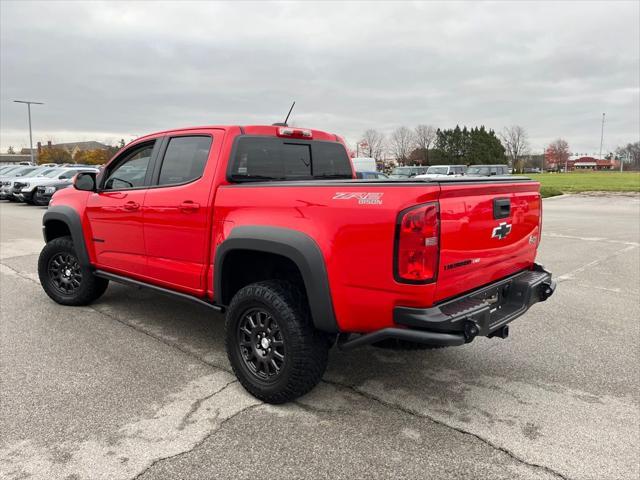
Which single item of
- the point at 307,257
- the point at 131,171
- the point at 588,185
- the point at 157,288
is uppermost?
the point at 131,171

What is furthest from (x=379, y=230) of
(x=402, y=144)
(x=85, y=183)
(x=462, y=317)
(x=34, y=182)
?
(x=402, y=144)

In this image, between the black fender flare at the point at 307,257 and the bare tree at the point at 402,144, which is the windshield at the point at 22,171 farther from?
the bare tree at the point at 402,144

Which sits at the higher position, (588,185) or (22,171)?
(22,171)

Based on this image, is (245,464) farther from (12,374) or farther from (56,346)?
(56,346)

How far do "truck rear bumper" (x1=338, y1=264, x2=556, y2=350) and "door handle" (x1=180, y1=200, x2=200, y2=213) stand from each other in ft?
4.88

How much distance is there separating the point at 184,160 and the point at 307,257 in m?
1.66

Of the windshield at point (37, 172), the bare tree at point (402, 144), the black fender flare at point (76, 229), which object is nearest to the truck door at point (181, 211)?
the black fender flare at point (76, 229)

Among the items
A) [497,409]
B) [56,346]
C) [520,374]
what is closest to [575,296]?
[520,374]

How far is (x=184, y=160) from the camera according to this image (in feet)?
13.0

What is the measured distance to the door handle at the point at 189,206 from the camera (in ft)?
12.0

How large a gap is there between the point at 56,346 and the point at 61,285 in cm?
147

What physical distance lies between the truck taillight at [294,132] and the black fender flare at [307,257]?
1.13m

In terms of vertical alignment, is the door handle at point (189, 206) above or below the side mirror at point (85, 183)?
below

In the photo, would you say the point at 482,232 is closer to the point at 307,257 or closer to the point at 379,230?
the point at 379,230
